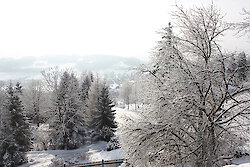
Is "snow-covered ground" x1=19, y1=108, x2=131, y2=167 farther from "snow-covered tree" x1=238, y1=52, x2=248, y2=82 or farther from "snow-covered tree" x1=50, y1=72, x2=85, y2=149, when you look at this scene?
"snow-covered tree" x1=238, y1=52, x2=248, y2=82

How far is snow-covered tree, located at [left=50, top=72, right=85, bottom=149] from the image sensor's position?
2828cm

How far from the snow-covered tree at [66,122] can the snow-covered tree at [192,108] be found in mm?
21344

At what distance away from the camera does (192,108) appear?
306 inches

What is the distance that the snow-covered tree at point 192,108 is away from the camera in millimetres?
7629

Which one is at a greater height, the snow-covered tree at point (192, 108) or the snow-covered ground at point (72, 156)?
the snow-covered tree at point (192, 108)

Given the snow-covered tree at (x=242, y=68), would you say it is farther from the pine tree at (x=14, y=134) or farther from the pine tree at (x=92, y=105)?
the pine tree at (x=92, y=105)

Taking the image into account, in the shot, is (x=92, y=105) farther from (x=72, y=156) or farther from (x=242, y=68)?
(x=242, y=68)

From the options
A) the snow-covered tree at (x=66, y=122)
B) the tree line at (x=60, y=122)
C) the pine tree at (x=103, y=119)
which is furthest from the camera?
the pine tree at (x=103, y=119)

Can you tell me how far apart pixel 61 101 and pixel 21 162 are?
8818 mm

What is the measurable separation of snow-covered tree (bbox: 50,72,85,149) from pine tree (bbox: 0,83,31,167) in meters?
3.43

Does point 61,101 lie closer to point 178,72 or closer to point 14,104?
point 14,104

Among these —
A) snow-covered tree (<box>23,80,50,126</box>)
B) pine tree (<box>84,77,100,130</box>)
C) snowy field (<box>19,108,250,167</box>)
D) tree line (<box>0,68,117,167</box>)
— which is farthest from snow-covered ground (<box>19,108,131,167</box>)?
snow-covered tree (<box>23,80,50,126</box>)

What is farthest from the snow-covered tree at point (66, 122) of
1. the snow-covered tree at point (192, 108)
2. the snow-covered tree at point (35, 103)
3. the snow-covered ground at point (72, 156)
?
the snow-covered tree at point (192, 108)

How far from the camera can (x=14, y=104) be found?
82.6 ft
